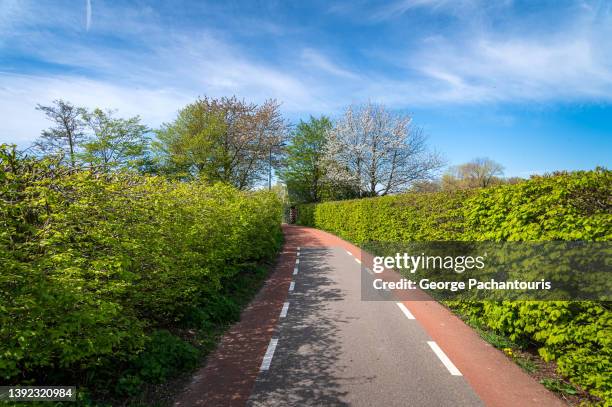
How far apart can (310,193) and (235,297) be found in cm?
3840

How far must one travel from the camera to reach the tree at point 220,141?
3000 centimetres

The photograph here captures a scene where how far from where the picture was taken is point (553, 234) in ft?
15.3

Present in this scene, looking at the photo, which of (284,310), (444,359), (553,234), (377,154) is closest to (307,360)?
(444,359)

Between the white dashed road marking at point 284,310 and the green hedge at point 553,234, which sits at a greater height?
the green hedge at point 553,234

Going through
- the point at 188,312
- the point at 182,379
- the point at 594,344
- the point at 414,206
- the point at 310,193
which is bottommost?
the point at 182,379

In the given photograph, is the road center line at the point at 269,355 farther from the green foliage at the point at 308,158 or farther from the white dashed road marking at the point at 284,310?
the green foliage at the point at 308,158

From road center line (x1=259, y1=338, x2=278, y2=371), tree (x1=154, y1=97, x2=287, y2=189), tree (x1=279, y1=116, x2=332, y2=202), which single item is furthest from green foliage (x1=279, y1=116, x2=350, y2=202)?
road center line (x1=259, y1=338, x2=278, y2=371)

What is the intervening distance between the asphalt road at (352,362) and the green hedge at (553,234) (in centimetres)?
141

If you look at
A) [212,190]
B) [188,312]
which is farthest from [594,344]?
[212,190]

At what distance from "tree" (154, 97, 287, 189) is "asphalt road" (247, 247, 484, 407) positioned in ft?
76.9

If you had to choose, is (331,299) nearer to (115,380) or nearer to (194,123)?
(115,380)

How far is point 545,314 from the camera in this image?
4.70 m

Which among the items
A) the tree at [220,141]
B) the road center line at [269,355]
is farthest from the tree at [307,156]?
the road center line at [269,355]

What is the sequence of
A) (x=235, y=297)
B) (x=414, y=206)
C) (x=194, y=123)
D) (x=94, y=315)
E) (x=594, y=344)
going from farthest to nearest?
(x=194, y=123) → (x=414, y=206) → (x=235, y=297) → (x=594, y=344) → (x=94, y=315)
